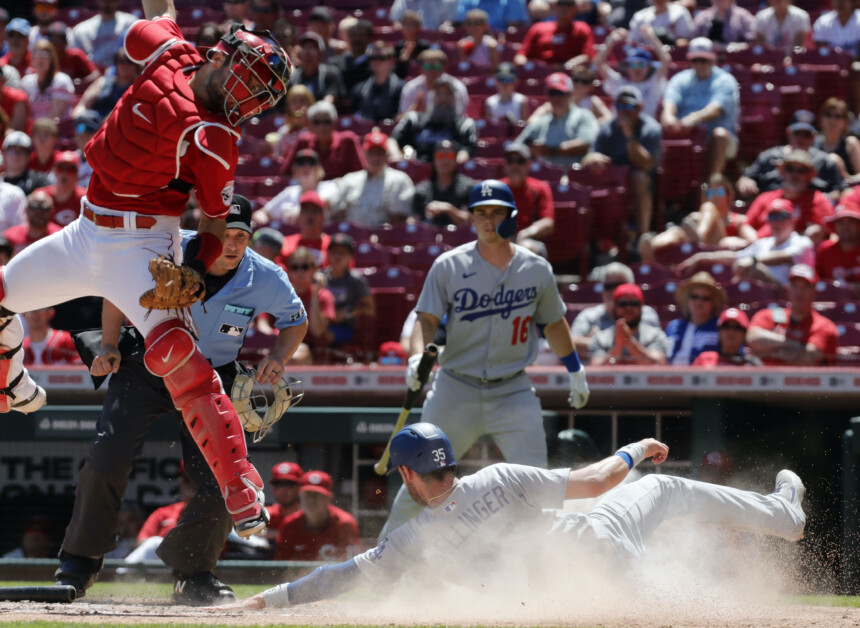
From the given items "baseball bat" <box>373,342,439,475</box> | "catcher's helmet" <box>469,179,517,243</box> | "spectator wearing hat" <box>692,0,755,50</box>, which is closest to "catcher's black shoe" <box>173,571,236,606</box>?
"baseball bat" <box>373,342,439,475</box>

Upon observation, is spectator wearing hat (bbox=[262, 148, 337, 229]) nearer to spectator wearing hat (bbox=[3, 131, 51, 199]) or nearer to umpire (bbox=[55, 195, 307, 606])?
spectator wearing hat (bbox=[3, 131, 51, 199])

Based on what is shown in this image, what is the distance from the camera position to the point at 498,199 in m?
6.33

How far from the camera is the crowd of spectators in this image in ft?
29.7

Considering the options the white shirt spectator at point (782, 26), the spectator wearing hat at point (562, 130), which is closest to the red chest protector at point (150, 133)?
the spectator wearing hat at point (562, 130)

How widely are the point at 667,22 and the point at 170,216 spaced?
29.0 ft

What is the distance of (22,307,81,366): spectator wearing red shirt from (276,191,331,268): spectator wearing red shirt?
72.9 inches

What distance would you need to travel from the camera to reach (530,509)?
475 cm

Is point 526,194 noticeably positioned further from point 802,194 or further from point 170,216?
point 170,216

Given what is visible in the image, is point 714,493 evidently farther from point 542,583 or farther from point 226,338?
point 226,338

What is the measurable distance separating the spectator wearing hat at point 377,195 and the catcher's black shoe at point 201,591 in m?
5.47

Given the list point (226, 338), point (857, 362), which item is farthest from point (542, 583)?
point (857, 362)

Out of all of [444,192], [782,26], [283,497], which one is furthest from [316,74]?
[283,497]

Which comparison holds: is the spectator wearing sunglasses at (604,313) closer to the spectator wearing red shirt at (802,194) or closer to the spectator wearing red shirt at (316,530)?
the spectator wearing red shirt at (802,194)

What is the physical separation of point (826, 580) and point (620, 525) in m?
2.35
